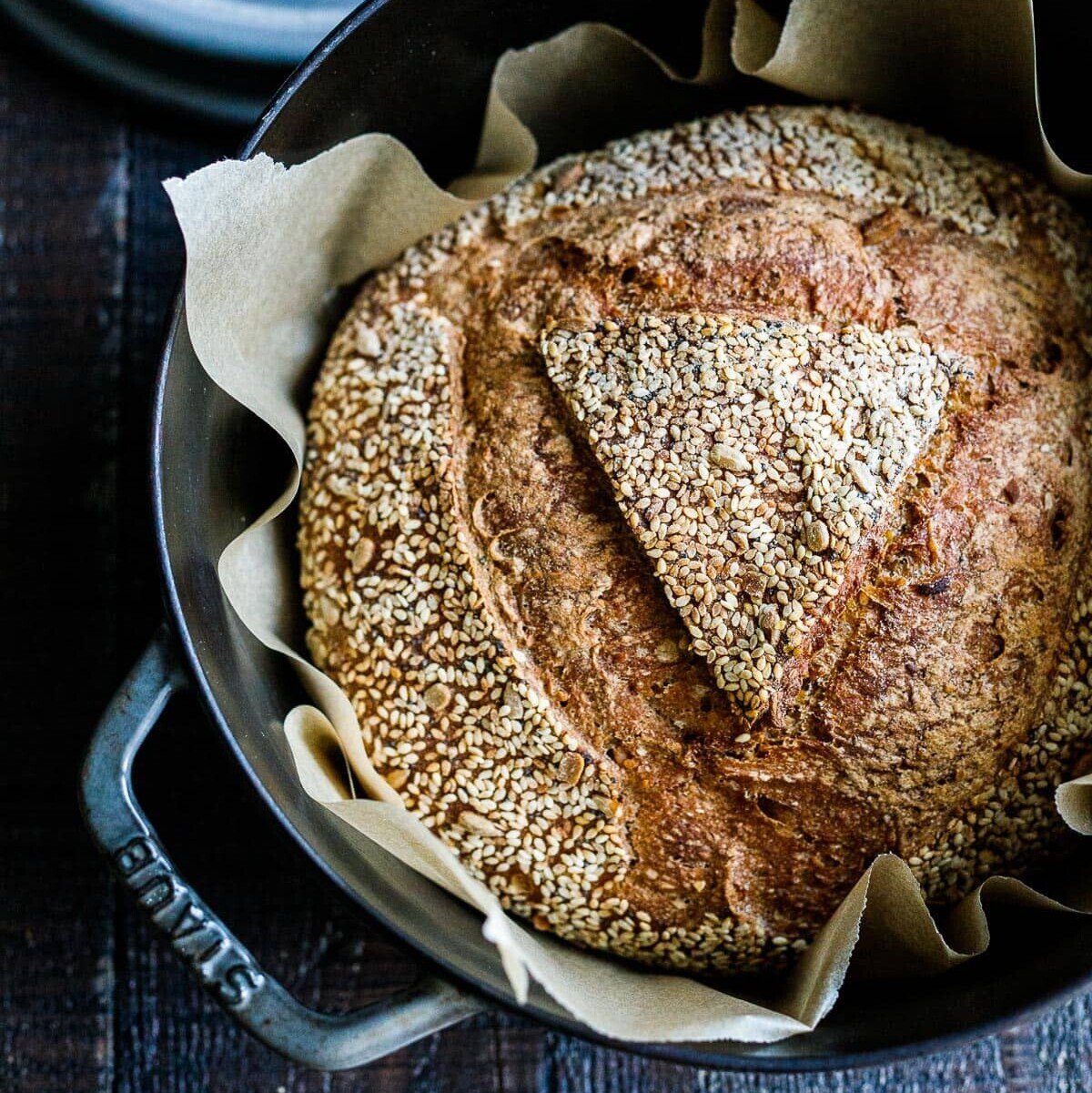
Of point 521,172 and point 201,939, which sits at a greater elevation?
point 521,172

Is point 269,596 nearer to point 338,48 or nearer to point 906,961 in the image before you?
point 338,48

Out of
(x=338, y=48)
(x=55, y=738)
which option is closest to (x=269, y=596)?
(x=55, y=738)

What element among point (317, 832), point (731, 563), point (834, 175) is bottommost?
point (317, 832)

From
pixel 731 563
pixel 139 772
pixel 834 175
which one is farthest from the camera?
pixel 139 772

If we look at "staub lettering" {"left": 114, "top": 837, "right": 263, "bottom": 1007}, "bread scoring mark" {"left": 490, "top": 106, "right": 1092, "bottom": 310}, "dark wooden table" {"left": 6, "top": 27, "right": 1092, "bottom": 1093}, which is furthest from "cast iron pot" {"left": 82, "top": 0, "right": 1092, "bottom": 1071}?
"dark wooden table" {"left": 6, "top": 27, "right": 1092, "bottom": 1093}

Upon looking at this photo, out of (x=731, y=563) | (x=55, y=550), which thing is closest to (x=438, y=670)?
(x=731, y=563)

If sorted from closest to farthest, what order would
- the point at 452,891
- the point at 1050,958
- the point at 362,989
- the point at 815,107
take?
1. the point at 1050,958
2. the point at 452,891
3. the point at 815,107
4. the point at 362,989

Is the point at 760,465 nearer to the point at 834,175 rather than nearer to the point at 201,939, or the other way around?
the point at 834,175
